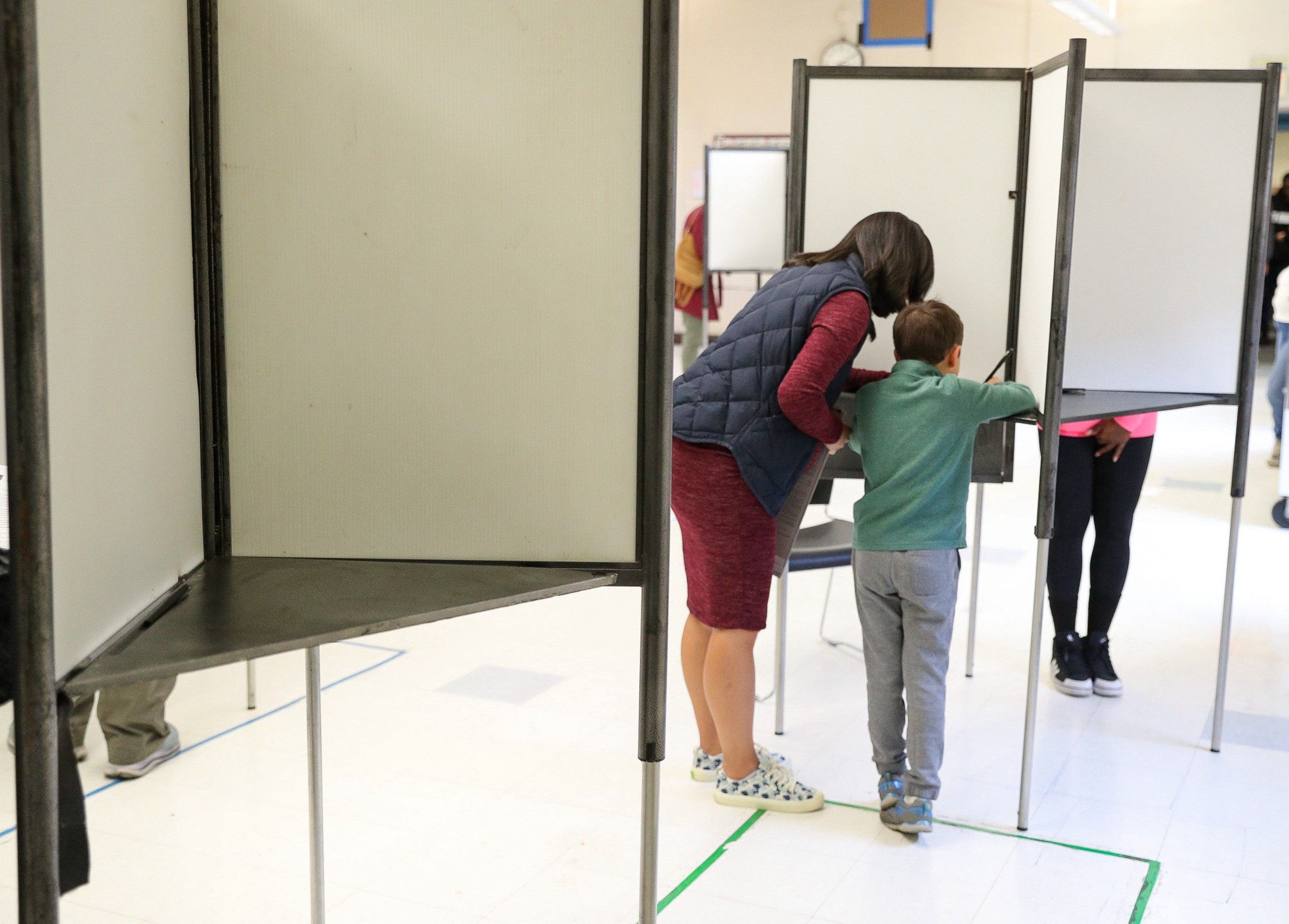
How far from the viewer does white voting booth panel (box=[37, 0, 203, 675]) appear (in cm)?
80

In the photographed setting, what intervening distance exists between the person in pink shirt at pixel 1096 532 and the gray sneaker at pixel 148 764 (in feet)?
6.36

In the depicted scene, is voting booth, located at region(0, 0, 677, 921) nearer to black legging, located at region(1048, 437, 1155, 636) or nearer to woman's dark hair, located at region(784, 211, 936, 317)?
woman's dark hair, located at region(784, 211, 936, 317)

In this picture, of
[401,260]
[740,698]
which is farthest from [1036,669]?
[401,260]

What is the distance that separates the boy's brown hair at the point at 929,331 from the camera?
203 cm

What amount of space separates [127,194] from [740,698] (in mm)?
1519

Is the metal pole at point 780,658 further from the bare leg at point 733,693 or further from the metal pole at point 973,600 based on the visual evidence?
the metal pole at point 973,600

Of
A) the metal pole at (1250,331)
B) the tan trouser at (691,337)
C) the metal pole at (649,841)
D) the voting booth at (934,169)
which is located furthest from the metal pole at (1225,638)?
the tan trouser at (691,337)

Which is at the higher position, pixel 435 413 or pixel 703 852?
pixel 435 413

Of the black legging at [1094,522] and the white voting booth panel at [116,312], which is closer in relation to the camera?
the white voting booth panel at [116,312]

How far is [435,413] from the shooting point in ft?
3.92

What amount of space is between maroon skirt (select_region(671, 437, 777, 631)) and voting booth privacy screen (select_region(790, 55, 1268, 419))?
49 cm

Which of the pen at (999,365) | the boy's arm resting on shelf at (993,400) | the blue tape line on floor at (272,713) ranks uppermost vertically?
the pen at (999,365)

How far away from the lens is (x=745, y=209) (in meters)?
5.89

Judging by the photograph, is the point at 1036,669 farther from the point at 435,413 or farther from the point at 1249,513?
the point at 1249,513
